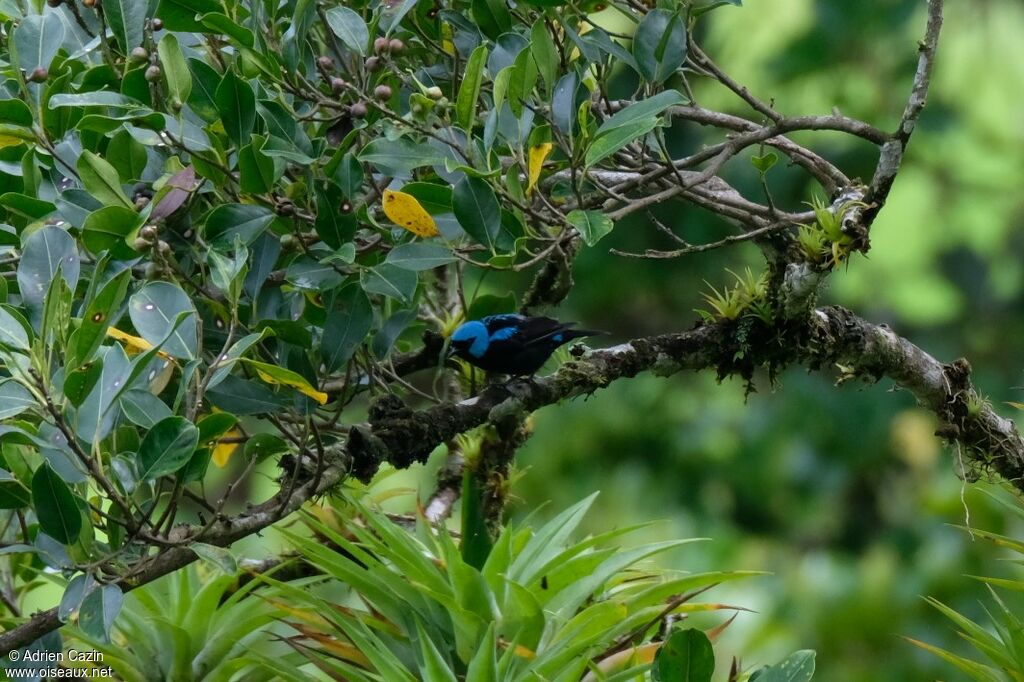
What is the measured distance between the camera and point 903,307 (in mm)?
8680

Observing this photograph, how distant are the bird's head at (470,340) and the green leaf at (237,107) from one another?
38.0 inches

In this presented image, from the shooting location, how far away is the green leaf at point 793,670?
208cm

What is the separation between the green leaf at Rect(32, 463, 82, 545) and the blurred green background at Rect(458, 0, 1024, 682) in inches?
239

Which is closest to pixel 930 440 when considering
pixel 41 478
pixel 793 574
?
pixel 793 574

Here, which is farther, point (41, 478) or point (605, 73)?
point (605, 73)

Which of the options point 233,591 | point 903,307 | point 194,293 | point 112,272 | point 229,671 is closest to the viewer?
point 112,272

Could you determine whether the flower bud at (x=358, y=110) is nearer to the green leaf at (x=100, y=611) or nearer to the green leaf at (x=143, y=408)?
the green leaf at (x=143, y=408)

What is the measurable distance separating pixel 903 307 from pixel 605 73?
6.88 metres

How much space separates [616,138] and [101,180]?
3.19 ft

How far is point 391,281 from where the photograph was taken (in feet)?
7.27

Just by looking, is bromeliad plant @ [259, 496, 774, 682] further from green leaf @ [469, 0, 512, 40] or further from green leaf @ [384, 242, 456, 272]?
green leaf @ [469, 0, 512, 40]

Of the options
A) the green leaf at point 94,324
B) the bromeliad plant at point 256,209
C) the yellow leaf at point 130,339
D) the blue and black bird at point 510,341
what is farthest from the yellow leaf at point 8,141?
the blue and black bird at point 510,341

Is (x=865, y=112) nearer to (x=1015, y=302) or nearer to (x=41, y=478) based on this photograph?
(x=1015, y=302)

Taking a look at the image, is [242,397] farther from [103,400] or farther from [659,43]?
[659,43]
